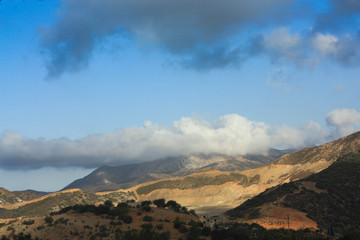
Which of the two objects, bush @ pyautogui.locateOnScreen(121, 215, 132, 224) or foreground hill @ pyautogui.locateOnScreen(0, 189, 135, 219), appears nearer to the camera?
bush @ pyautogui.locateOnScreen(121, 215, 132, 224)

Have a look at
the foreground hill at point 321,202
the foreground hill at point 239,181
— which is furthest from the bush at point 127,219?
the foreground hill at point 239,181

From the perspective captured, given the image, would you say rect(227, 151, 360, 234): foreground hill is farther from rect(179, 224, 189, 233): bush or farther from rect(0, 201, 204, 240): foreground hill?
rect(179, 224, 189, 233): bush

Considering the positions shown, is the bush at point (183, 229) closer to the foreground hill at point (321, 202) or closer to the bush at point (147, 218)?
the bush at point (147, 218)

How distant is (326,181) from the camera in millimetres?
Result: 81562

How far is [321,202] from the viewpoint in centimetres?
6962

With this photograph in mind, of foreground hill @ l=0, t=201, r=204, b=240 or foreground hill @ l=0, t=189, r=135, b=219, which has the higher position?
foreground hill @ l=0, t=189, r=135, b=219

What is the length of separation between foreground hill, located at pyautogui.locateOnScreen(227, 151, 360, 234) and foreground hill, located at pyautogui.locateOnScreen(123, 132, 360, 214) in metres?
49.1

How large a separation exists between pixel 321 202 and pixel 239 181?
94586mm

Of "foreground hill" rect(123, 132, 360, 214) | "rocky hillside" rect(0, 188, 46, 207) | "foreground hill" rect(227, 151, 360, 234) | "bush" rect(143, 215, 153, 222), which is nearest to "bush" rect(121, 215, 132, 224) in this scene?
"bush" rect(143, 215, 153, 222)

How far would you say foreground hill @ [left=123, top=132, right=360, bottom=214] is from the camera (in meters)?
138

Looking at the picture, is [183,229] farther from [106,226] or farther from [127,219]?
[106,226]

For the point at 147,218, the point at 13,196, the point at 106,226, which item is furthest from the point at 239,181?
the point at 106,226

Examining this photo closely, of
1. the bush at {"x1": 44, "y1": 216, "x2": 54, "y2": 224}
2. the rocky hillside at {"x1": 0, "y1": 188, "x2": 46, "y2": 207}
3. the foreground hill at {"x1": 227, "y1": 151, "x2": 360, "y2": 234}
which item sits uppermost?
the rocky hillside at {"x1": 0, "y1": 188, "x2": 46, "y2": 207}

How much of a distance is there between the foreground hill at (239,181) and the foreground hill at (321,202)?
4915 centimetres
